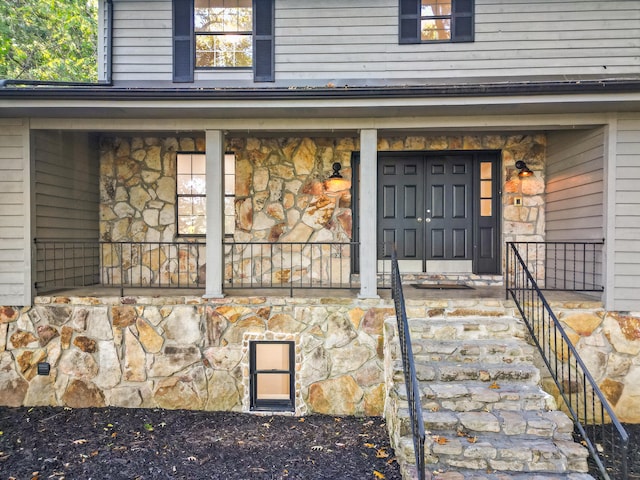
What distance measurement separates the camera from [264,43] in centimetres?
556

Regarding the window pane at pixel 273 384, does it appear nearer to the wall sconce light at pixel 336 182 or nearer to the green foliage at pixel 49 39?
the wall sconce light at pixel 336 182

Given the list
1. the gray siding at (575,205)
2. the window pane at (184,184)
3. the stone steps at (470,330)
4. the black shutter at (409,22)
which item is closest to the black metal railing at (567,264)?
the gray siding at (575,205)

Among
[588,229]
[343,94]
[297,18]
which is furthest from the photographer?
[297,18]

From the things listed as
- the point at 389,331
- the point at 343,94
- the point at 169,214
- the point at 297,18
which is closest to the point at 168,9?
the point at 297,18

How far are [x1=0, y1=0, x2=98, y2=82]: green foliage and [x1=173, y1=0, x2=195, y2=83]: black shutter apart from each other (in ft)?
27.5

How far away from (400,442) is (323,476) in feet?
2.40

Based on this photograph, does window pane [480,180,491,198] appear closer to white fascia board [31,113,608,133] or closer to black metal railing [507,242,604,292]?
black metal railing [507,242,604,292]

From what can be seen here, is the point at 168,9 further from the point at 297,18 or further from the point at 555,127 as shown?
the point at 555,127

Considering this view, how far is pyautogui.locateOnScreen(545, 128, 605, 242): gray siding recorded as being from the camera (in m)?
4.71

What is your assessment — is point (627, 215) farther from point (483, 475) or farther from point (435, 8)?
point (435, 8)

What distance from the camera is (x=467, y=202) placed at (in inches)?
239

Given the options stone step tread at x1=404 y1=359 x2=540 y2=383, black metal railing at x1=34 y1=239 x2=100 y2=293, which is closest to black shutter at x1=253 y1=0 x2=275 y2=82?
black metal railing at x1=34 y1=239 x2=100 y2=293

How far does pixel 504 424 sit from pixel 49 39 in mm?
15516

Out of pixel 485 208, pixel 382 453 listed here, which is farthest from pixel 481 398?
pixel 485 208
